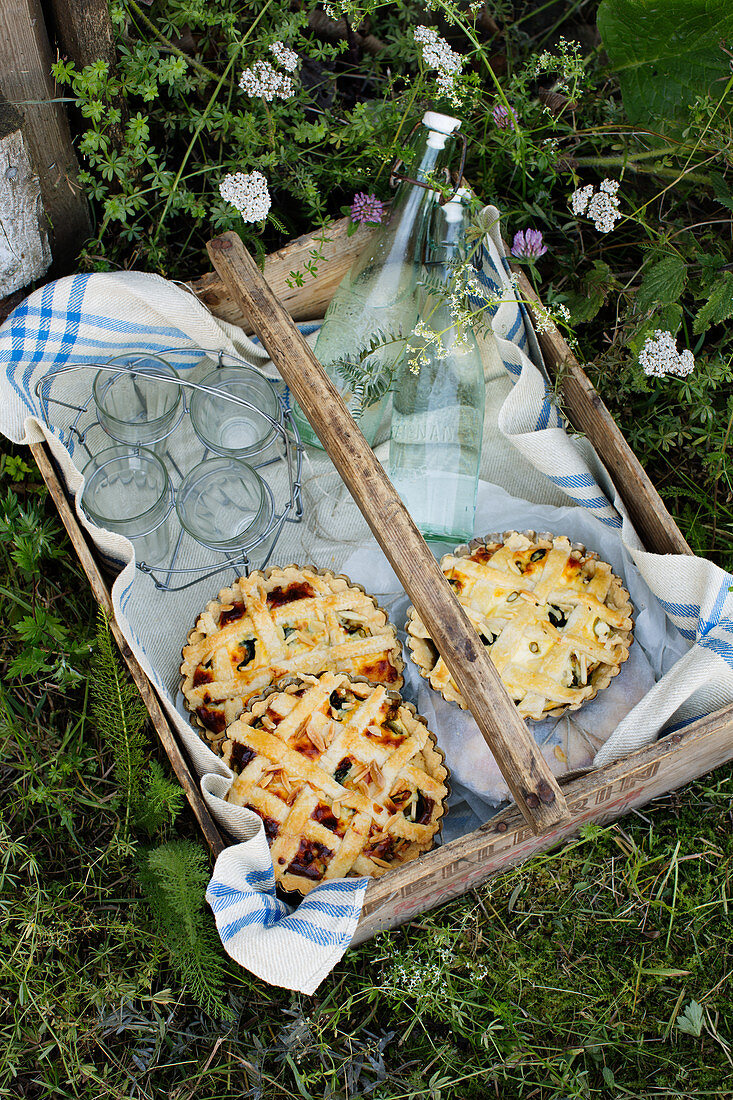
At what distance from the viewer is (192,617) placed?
1.87m

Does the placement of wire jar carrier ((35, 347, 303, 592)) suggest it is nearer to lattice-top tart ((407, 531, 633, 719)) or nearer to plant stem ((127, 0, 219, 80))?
lattice-top tart ((407, 531, 633, 719))

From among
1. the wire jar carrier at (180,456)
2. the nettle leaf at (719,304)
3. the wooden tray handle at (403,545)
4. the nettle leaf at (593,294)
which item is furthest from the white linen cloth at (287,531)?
the nettle leaf at (719,304)

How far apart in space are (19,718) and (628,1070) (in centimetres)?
149

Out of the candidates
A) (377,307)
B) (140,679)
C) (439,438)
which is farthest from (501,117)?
(140,679)

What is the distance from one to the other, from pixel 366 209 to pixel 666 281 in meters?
0.66

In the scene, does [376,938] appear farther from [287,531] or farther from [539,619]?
[287,531]

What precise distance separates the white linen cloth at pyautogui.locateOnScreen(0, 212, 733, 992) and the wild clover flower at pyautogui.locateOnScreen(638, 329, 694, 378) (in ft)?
0.71

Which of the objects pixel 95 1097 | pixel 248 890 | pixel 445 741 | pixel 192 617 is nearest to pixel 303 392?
pixel 192 617

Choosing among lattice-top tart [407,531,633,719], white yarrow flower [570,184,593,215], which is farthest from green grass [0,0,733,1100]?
lattice-top tart [407,531,633,719]

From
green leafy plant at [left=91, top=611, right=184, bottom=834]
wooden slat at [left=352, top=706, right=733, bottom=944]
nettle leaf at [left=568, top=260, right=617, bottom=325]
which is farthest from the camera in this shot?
nettle leaf at [left=568, top=260, right=617, bottom=325]

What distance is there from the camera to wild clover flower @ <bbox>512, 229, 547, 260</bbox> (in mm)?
1926

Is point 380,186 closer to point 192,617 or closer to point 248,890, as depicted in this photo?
point 192,617

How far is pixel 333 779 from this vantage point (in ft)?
A: 5.27

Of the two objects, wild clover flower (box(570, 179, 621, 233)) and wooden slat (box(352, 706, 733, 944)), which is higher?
wild clover flower (box(570, 179, 621, 233))
